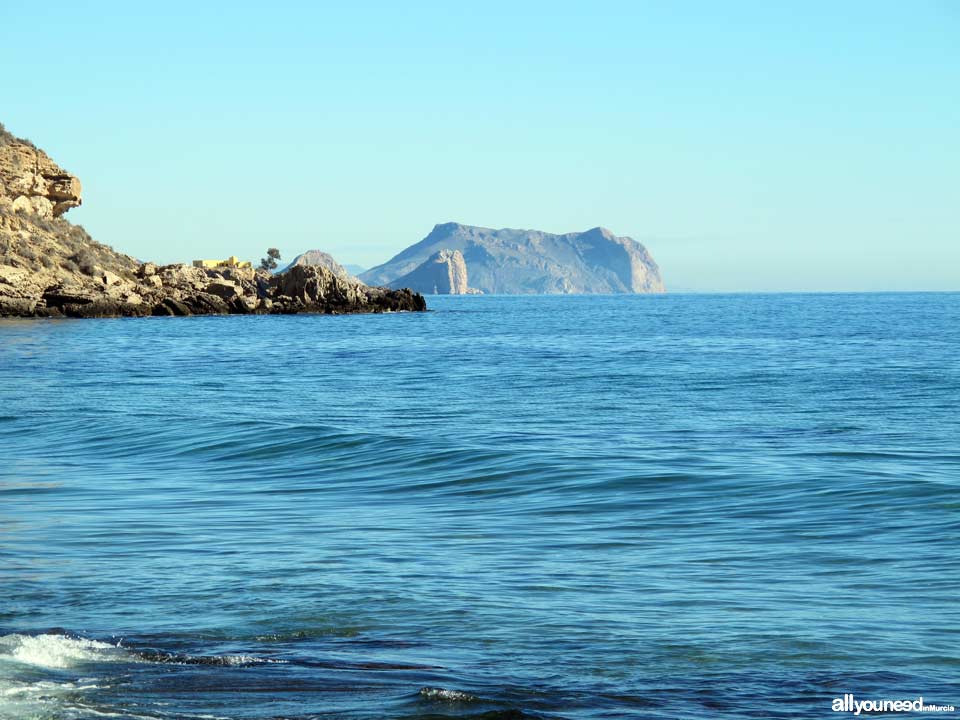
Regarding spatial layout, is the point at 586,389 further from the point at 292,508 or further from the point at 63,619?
the point at 63,619

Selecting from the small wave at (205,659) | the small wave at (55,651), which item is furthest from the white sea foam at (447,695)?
the small wave at (55,651)

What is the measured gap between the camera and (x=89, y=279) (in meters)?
93.6

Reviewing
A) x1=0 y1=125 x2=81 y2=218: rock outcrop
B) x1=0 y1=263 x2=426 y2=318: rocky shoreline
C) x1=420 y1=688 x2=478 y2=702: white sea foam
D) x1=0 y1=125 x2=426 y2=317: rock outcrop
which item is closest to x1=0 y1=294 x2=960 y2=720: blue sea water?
x1=420 y1=688 x2=478 y2=702: white sea foam

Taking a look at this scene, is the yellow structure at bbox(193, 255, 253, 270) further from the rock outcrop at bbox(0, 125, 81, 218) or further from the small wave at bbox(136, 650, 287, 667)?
the small wave at bbox(136, 650, 287, 667)

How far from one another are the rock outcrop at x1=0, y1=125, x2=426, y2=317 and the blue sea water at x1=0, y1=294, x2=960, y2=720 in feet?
199

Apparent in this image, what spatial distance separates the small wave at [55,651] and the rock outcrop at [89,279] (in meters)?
79.3

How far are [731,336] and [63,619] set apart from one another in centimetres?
6078

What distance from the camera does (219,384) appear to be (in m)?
35.3

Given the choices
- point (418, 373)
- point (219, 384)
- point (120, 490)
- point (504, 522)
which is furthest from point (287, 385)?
point (504, 522)

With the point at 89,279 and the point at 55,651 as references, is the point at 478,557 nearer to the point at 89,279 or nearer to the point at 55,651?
the point at 55,651

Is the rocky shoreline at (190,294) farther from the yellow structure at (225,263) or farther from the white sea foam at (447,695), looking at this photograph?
the white sea foam at (447,695)

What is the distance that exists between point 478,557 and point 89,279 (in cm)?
8851

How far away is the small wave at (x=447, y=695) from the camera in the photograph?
6914 mm

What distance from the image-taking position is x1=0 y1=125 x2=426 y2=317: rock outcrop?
283 ft
